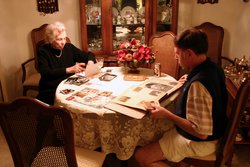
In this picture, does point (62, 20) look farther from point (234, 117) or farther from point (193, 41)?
point (234, 117)

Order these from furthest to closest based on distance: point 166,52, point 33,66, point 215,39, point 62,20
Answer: point 33,66
point 62,20
point 215,39
point 166,52

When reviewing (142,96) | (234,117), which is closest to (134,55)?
(142,96)

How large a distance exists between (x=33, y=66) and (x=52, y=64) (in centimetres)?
139

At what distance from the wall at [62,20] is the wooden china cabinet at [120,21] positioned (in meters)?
0.19

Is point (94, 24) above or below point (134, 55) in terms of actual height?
above

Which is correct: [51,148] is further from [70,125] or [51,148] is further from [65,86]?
[65,86]

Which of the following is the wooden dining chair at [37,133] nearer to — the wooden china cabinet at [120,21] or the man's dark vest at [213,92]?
the man's dark vest at [213,92]

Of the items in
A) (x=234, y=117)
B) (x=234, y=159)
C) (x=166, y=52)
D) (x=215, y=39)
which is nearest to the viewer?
(x=234, y=117)

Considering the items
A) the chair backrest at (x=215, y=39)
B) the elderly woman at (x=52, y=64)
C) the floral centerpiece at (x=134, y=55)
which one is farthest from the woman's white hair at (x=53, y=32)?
the chair backrest at (x=215, y=39)

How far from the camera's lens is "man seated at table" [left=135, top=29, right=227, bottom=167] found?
1440 mm

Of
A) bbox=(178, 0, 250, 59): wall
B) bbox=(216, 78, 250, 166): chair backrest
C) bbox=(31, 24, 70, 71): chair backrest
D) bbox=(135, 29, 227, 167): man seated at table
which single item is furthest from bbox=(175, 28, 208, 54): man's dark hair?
bbox=(31, 24, 70, 71): chair backrest

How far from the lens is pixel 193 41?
1510 millimetres

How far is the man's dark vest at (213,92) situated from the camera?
1.45 metres

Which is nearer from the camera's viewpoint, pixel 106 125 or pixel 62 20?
pixel 106 125
